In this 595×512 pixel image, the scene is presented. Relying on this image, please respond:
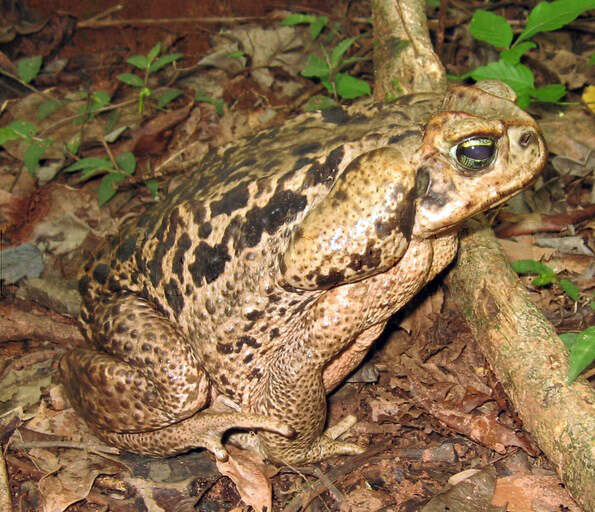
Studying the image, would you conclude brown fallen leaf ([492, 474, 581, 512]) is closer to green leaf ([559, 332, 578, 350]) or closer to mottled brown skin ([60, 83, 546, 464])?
green leaf ([559, 332, 578, 350])

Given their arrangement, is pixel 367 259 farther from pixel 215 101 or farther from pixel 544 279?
pixel 215 101

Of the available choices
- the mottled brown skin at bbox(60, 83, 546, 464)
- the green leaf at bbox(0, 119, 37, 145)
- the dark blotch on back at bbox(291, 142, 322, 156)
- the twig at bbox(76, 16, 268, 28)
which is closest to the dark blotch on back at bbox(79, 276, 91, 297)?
the mottled brown skin at bbox(60, 83, 546, 464)

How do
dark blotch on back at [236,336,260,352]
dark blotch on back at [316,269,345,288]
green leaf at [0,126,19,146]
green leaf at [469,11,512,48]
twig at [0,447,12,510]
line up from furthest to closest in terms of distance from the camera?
green leaf at [0,126,19,146], green leaf at [469,11,512,48], twig at [0,447,12,510], dark blotch on back at [236,336,260,352], dark blotch on back at [316,269,345,288]

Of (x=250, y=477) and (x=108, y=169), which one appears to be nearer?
(x=250, y=477)

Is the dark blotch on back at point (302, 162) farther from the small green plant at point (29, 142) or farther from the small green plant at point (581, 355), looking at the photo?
the small green plant at point (29, 142)

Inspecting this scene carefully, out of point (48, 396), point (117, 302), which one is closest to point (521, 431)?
point (117, 302)

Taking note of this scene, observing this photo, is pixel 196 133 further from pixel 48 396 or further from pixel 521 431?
pixel 521 431


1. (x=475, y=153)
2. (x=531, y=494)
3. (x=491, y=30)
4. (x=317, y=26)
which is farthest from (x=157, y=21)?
(x=531, y=494)
